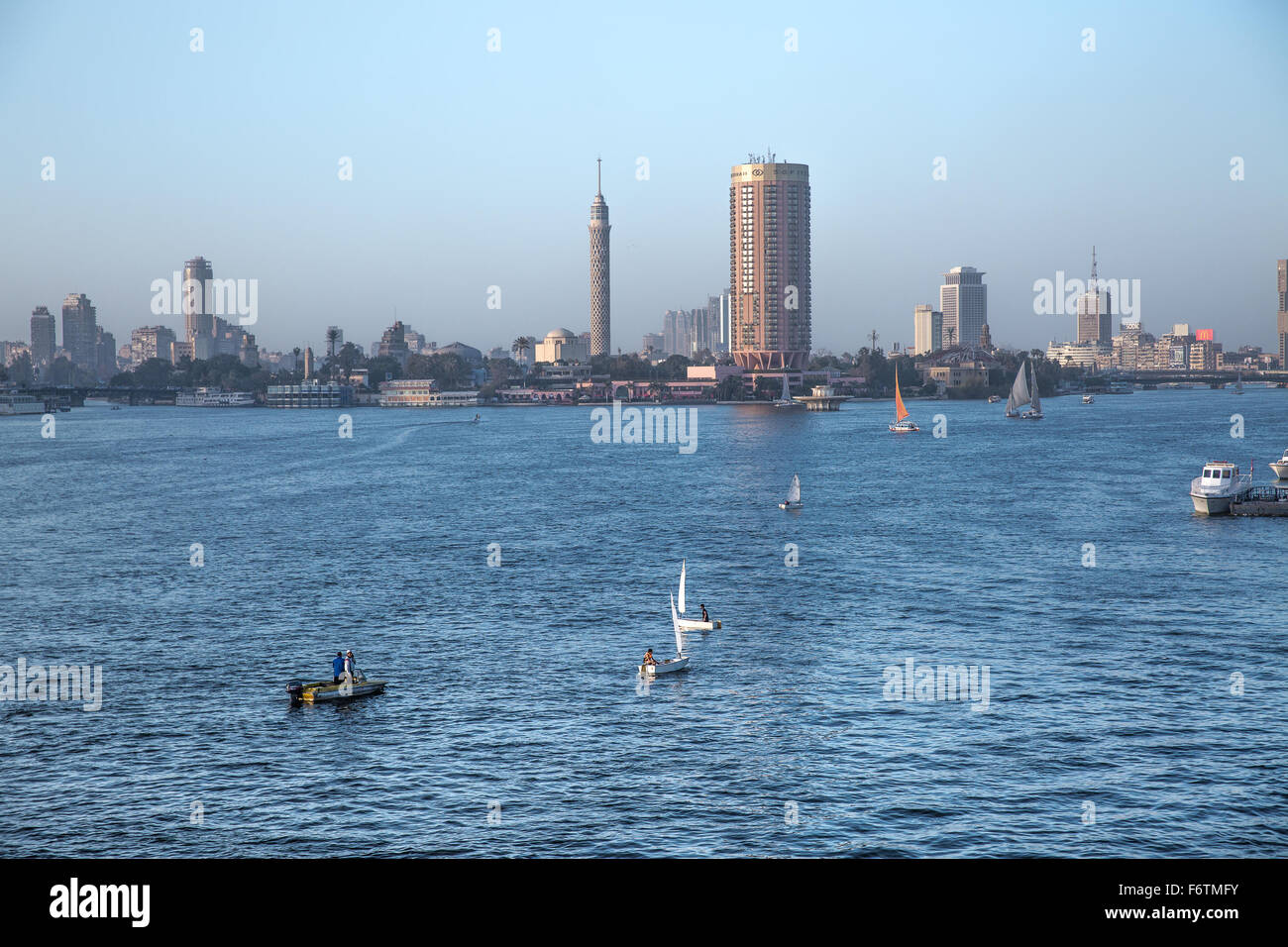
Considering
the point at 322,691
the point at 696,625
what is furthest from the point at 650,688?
the point at 322,691

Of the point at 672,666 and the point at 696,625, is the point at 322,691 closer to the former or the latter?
the point at 672,666

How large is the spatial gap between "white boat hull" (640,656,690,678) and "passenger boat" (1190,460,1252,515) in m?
68.0

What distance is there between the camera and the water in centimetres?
3566

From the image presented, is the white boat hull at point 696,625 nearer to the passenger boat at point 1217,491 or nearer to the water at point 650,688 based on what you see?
the water at point 650,688

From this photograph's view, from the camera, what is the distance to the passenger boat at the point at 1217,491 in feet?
331

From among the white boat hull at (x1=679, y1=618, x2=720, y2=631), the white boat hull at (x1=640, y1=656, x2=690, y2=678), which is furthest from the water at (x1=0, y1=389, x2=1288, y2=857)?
the white boat hull at (x1=679, y1=618, x2=720, y2=631)

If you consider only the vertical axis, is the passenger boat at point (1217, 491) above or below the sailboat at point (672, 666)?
above

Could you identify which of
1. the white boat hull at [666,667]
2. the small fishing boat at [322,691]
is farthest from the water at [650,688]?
the small fishing boat at [322,691]

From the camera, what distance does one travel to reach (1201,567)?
77.9 meters

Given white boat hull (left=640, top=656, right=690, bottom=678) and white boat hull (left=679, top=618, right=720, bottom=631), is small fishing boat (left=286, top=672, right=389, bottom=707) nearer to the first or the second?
white boat hull (left=640, top=656, right=690, bottom=678)

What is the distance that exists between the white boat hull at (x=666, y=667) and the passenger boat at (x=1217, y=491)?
223ft

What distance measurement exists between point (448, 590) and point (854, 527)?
139 ft
